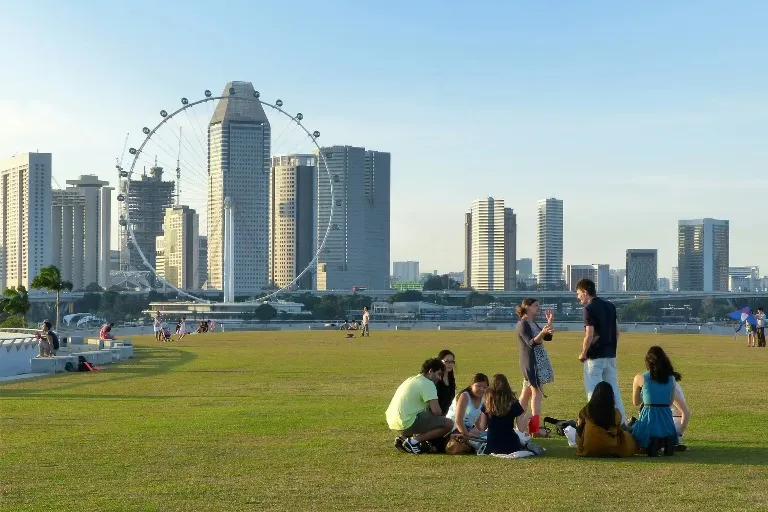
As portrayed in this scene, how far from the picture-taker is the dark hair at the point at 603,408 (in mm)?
12727

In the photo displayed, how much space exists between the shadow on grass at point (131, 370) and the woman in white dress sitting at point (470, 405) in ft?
31.7

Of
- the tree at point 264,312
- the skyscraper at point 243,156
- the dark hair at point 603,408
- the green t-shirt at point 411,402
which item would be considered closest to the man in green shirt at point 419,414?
the green t-shirt at point 411,402

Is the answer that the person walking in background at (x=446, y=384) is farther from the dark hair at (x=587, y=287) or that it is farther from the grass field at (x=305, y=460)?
the dark hair at (x=587, y=287)

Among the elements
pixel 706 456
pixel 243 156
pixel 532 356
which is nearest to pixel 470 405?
pixel 532 356

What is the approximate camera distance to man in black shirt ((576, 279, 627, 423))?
47.7ft

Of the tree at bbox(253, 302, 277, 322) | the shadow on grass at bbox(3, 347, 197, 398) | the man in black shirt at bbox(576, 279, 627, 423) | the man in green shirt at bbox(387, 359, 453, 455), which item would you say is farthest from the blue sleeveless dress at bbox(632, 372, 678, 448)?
the tree at bbox(253, 302, 277, 322)

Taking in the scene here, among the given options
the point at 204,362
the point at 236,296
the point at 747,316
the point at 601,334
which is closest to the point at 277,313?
the point at 236,296

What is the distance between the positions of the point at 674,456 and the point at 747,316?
42594 millimetres

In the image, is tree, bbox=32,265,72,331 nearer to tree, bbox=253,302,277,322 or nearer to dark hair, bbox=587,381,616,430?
dark hair, bbox=587,381,616,430

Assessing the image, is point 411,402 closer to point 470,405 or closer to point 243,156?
point 470,405

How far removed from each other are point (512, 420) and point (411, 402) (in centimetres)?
128

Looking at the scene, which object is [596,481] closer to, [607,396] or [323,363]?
[607,396]

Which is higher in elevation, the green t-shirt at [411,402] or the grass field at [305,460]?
the green t-shirt at [411,402]

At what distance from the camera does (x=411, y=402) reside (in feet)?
45.1
